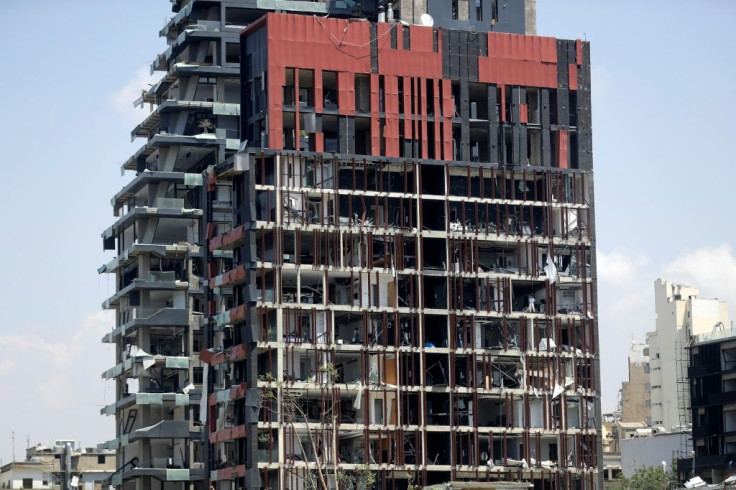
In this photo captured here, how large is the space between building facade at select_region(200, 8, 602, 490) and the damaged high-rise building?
0.18 meters

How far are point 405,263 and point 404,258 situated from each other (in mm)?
571

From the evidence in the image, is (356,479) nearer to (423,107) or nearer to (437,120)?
(437,120)

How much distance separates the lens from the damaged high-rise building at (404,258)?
146 metres

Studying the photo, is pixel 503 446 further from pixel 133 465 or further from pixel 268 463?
pixel 133 465

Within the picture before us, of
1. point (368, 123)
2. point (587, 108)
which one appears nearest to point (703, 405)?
point (587, 108)

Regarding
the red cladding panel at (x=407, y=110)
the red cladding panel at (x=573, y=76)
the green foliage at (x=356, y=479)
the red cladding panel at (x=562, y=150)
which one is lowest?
the green foliage at (x=356, y=479)

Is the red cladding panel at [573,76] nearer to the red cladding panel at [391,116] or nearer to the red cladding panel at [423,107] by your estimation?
the red cladding panel at [423,107]

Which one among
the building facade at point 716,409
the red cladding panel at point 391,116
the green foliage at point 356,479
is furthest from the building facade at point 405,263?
the building facade at point 716,409

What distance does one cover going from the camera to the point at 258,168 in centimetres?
14888

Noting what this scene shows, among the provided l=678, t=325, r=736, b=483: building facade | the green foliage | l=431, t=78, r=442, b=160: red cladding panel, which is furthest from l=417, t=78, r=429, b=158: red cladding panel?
l=678, t=325, r=736, b=483: building facade

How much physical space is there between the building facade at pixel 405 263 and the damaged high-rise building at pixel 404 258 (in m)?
0.18

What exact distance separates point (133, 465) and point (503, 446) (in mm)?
40730

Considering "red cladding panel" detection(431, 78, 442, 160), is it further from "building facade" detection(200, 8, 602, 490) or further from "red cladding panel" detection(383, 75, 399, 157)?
"red cladding panel" detection(383, 75, 399, 157)

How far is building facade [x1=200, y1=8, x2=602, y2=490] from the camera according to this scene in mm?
146125
